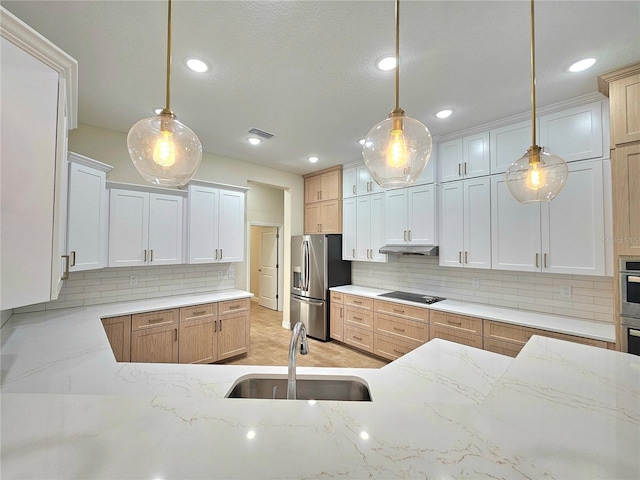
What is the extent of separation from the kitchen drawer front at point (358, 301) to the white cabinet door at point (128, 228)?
269 cm

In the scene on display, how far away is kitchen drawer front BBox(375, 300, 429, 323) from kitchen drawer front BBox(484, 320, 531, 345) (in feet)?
2.11

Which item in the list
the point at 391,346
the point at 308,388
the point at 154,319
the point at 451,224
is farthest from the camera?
the point at 391,346

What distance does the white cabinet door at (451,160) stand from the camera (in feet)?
10.8

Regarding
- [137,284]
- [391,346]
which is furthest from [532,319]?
[137,284]

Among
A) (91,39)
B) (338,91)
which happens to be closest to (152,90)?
(91,39)

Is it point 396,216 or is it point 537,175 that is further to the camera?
point 396,216

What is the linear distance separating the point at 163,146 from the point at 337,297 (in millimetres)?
3511

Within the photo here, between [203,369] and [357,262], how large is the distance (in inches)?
141

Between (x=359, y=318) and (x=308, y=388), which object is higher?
(x=308, y=388)

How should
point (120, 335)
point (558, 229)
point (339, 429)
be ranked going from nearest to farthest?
point (339, 429)
point (558, 229)
point (120, 335)

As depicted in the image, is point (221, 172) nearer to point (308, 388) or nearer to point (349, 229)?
point (349, 229)

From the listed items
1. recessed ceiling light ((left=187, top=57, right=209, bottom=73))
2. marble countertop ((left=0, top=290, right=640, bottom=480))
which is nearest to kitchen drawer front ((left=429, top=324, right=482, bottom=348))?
marble countertop ((left=0, top=290, right=640, bottom=480))

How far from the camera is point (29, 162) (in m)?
1.01

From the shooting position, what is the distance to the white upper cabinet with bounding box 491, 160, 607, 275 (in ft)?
7.88
